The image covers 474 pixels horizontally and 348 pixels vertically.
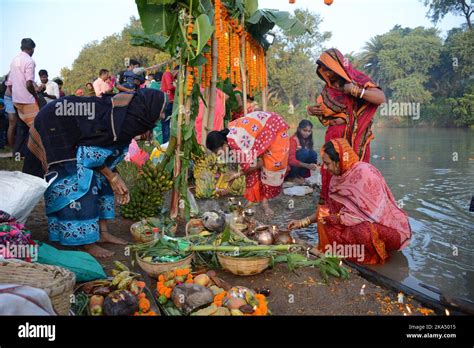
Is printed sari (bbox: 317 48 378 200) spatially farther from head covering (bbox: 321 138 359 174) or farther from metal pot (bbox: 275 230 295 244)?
metal pot (bbox: 275 230 295 244)

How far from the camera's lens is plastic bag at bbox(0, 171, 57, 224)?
3.24m

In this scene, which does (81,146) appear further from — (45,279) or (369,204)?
(369,204)

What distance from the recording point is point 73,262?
9.75 ft

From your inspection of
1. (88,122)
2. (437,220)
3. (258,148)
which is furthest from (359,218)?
(88,122)

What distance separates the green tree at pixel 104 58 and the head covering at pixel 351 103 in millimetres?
25203

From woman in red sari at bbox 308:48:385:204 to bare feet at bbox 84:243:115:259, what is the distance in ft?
7.82

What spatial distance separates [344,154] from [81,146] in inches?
92.6

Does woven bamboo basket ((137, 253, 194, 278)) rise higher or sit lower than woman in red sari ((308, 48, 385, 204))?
lower

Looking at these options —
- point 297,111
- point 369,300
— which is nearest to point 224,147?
point 369,300

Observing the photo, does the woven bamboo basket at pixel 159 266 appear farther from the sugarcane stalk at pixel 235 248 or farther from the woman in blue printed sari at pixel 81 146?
the woman in blue printed sari at pixel 81 146

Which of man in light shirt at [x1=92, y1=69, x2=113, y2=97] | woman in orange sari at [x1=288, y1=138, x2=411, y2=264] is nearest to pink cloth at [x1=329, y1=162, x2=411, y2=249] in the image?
woman in orange sari at [x1=288, y1=138, x2=411, y2=264]
